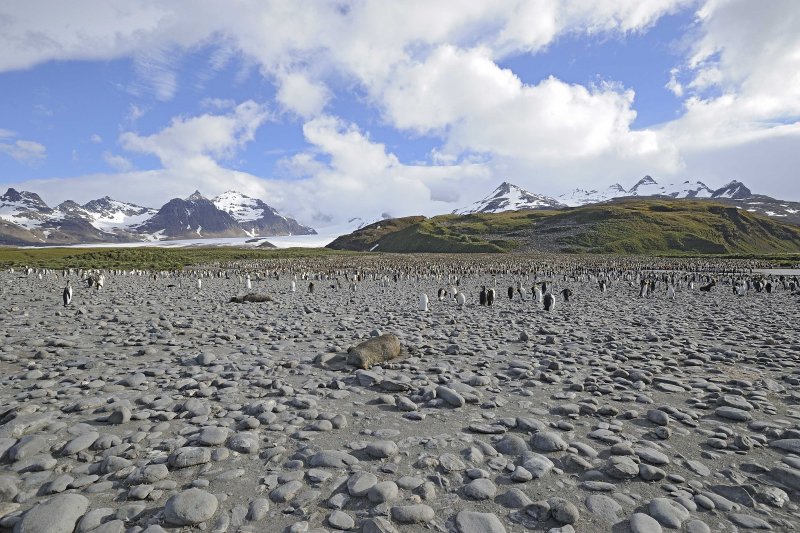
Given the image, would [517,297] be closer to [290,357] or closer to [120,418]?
[290,357]

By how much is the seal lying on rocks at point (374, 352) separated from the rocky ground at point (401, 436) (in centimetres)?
49

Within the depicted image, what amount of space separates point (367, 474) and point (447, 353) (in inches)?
214

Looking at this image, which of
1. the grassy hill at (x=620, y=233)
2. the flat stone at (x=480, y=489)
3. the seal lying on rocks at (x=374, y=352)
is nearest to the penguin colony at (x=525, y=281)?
the seal lying on rocks at (x=374, y=352)

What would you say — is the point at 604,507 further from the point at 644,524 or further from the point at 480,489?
the point at 480,489

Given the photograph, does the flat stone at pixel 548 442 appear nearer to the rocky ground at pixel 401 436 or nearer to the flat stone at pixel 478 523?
the rocky ground at pixel 401 436

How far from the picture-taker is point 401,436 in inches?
197

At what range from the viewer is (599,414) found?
223 inches

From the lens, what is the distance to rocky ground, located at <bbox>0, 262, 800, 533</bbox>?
3.45 m

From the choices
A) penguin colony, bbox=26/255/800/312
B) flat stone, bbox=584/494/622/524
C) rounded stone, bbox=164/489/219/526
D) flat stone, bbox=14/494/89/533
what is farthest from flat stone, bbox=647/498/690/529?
penguin colony, bbox=26/255/800/312

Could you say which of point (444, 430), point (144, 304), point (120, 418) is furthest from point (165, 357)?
point (144, 304)

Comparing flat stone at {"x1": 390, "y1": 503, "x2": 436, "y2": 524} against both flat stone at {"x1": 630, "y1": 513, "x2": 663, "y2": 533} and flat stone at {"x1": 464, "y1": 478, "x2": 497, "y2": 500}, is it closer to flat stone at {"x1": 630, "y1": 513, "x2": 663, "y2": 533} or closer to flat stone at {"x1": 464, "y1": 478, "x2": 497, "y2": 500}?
flat stone at {"x1": 464, "y1": 478, "x2": 497, "y2": 500}

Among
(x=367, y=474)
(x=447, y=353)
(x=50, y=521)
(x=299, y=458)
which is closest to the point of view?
(x=50, y=521)

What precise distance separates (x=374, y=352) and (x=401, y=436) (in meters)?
3.36

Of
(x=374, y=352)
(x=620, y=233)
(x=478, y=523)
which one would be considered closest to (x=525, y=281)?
(x=374, y=352)
